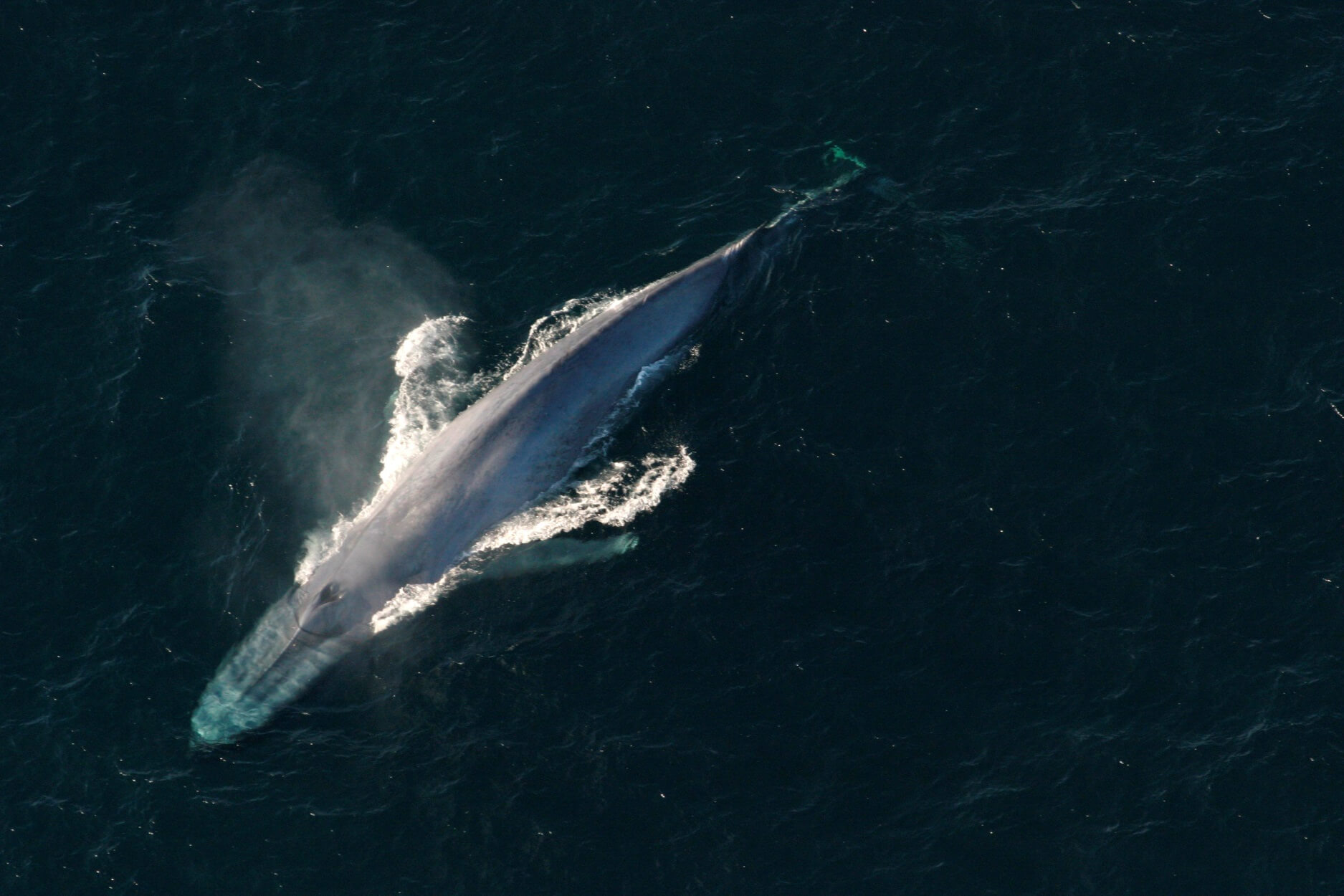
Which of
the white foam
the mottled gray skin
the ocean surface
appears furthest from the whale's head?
the white foam

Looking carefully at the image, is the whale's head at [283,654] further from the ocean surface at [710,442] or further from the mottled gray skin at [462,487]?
the ocean surface at [710,442]

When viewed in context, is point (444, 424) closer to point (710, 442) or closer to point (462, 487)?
point (462, 487)

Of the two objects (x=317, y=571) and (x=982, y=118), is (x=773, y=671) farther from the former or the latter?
(x=982, y=118)

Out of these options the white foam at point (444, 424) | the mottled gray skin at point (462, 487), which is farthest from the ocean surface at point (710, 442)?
the mottled gray skin at point (462, 487)

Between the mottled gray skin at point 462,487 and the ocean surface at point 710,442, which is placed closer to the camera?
the ocean surface at point 710,442

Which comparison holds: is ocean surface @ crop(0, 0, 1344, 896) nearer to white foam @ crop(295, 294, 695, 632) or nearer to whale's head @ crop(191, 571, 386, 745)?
white foam @ crop(295, 294, 695, 632)
